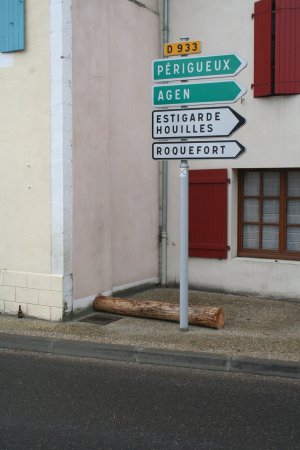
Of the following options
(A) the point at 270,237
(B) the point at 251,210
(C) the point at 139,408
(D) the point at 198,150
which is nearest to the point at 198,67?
(D) the point at 198,150

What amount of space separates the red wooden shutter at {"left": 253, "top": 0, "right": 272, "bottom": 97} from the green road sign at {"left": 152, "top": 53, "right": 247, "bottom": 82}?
8.20 feet

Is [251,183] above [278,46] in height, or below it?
below

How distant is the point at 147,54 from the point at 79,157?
2839mm

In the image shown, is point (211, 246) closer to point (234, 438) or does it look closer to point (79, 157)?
point (79, 157)

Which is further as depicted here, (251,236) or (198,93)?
(251,236)

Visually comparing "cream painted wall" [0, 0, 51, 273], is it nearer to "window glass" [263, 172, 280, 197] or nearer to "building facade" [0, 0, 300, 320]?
"building facade" [0, 0, 300, 320]

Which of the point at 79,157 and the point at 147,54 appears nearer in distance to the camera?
the point at 79,157

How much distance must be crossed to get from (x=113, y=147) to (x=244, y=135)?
2100 mm

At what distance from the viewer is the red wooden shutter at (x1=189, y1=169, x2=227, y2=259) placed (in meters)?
9.57

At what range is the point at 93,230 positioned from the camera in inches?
333

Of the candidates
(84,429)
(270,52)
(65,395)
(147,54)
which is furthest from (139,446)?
(147,54)

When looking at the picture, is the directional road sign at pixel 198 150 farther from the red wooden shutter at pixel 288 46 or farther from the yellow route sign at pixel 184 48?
the red wooden shutter at pixel 288 46

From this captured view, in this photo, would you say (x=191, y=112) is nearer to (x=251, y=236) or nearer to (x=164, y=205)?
(x=251, y=236)

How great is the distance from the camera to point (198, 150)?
693cm
